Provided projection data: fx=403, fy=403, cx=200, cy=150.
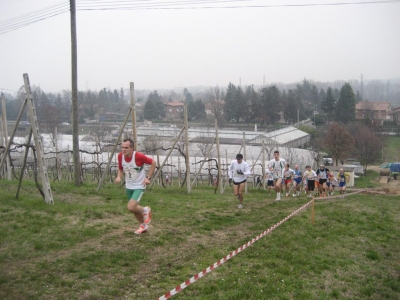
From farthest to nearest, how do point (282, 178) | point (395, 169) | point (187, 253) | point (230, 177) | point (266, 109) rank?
point (266, 109), point (395, 169), point (282, 178), point (230, 177), point (187, 253)

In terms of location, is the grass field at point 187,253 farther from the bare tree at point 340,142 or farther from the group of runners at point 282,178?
the bare tree at point 340,142

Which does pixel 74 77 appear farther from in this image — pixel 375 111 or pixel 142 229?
pixel 375 111

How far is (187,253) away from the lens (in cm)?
824

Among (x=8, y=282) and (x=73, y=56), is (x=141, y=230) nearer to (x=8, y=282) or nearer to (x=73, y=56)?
(x=8, y=282)

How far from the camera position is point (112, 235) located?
357 inches

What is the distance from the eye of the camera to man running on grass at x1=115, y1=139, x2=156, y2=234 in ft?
29.0

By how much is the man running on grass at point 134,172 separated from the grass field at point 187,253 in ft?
2.22

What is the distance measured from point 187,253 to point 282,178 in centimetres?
923

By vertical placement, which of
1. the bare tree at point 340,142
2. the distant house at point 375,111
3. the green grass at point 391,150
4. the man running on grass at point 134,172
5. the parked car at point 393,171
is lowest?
the parked car at point 393,171

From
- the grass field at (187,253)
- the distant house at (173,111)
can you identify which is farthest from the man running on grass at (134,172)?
the distant house at (173,111)

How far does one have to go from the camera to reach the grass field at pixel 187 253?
6.57 meters

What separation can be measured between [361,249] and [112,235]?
5.91 metres

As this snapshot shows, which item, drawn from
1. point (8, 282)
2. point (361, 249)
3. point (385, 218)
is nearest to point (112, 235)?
point (8, 282)

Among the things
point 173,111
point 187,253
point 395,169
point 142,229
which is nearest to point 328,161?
point 395,169
